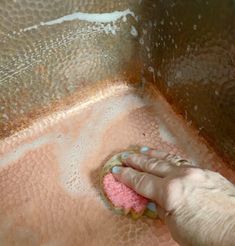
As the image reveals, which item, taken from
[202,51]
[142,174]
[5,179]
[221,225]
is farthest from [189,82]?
[5,179]

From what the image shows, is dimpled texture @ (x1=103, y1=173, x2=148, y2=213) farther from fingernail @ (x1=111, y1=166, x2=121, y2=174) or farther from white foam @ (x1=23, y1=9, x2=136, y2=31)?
white foam @ (x1=23, y1=9, x2=136, y2=31)

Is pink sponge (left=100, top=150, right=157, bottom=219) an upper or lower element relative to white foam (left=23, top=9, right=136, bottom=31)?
lower

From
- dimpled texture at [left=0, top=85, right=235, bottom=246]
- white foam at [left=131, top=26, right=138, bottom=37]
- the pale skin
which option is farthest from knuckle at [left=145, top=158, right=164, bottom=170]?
white foam at [left=131, top=26, right=138, bottom=37]

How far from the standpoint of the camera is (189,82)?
1100 mm

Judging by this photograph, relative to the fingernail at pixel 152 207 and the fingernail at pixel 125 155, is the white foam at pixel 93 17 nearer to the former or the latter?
the fingernail at pixel 125 155

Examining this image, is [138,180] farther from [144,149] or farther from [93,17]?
[93,17]

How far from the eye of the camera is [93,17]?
1.08 meters

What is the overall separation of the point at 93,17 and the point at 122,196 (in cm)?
39

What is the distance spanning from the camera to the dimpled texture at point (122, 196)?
1.02 meters

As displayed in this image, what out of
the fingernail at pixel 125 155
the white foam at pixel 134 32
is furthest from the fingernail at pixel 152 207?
the white foam at pixel 134 32

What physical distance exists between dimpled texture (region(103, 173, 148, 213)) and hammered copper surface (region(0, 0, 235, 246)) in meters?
0.05

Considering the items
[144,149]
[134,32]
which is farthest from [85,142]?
[134,32]

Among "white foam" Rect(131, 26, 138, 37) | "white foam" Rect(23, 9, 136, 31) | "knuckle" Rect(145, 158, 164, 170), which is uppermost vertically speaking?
"white foam" Rect(23, 9, 136, 31)

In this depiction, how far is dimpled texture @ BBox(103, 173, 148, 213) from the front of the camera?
1.02 m
